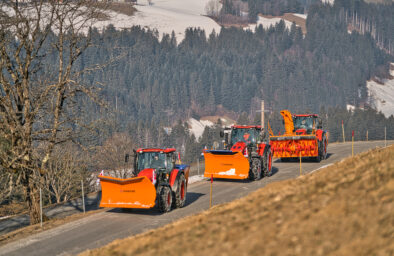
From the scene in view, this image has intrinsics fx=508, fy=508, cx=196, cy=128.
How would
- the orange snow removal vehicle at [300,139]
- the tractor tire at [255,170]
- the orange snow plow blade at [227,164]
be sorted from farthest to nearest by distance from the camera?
the orange snow removal vehicle at [300,139], the tractor tire at [255,170], the orange snow plow blade at [227,164]

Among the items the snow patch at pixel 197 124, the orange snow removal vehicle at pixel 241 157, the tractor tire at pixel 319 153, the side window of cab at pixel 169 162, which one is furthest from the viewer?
the snow patch at pixel 197 124

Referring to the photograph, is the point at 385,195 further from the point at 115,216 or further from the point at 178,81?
the point at 178,81

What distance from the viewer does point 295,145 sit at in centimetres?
2841

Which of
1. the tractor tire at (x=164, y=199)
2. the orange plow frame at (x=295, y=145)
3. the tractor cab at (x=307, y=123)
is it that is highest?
the tractor cab at (x=307, y=123)

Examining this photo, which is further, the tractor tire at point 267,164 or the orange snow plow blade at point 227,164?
the tractor tire at point 267,164

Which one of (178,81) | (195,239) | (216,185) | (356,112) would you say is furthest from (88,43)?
Result: (178,81)

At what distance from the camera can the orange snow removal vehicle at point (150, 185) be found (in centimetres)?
1590

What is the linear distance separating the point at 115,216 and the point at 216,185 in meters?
7.13

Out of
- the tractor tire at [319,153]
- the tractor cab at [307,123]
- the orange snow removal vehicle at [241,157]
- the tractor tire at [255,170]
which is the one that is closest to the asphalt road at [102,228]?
the orange snow removal vehicle at [241,157]

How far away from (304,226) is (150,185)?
7.88m

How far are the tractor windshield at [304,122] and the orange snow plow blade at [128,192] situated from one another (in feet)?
53.9

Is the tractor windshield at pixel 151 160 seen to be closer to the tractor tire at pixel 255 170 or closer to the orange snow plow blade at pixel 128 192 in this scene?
the orange snow plow blade at pixel 128 192

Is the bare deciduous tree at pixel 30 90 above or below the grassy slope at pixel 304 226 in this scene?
above

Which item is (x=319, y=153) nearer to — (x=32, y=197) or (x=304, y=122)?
(x=304, y=122)
